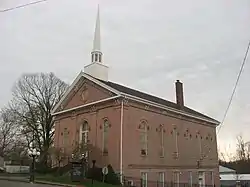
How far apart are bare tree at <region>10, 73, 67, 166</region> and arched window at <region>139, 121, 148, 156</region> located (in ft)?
61.7

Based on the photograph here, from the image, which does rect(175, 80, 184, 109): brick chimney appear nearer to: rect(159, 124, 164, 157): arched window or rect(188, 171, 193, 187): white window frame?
rect(159, 124, 164, 157): arched window

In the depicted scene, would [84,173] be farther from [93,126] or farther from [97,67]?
[97,67]

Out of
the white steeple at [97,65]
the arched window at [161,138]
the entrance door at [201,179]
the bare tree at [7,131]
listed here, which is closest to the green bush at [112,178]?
the arched window at [161,138]

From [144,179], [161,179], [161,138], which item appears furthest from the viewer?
[161,138]

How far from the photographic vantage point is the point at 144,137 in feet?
102

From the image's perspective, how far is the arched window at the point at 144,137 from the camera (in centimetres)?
3056

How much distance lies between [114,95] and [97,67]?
20.2 feet

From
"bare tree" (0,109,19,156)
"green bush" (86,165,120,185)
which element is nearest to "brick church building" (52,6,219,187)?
"green bush" (86,165,120,185)

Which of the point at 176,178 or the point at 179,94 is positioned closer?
the point at 176,178

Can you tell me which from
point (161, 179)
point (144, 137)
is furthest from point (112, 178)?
point (161, 179)

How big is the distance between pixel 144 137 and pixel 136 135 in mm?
1445

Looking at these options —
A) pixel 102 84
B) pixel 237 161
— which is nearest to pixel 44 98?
pixel 102 84

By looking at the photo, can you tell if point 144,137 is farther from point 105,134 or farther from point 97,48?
point 97,48

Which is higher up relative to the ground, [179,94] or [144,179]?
[179,94]
